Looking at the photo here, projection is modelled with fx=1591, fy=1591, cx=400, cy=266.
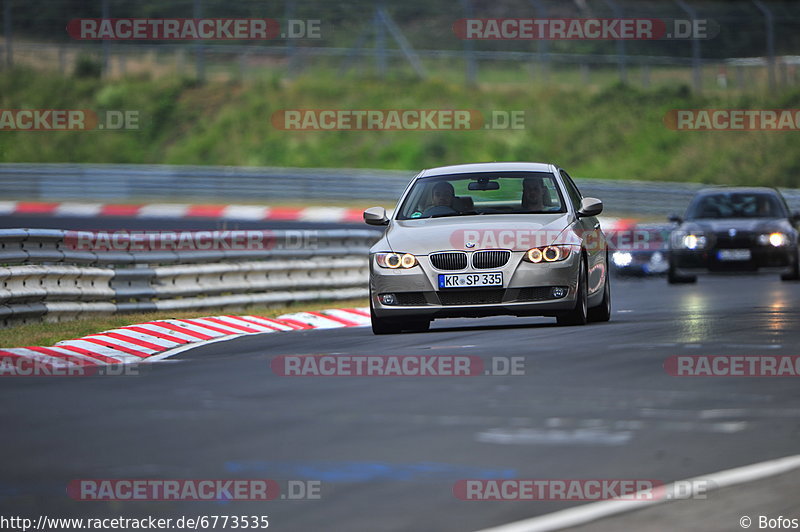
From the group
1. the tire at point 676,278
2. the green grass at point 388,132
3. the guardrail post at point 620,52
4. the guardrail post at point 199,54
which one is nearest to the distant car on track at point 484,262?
the tire at point 676,278

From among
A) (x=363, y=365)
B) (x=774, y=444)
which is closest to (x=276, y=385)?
(x=363, y=365)

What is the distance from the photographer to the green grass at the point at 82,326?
1393cm

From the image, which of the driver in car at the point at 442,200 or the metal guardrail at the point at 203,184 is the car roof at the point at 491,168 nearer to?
the driver in car at the point at 442,200

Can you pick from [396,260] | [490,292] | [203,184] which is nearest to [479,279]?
[490,292]

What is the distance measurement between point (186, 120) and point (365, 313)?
36.1 m

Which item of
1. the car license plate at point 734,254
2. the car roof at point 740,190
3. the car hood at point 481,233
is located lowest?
the car license plate at point 734,254

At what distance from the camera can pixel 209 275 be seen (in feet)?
60.4

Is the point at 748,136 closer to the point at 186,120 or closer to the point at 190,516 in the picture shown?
the point at 186,120

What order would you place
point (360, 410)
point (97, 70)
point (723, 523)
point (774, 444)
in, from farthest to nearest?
point (97, 70) < point (360, 410) < point (774, 444) < point (723, 523)

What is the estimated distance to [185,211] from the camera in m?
38.7

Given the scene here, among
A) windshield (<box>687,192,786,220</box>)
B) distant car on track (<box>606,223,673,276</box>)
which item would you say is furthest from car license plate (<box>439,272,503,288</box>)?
distant car on track (<box>606,223,673,276</box>)

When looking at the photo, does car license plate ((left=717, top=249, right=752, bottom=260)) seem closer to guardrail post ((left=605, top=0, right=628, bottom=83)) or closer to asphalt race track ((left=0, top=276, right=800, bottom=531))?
asphalt race track ((left=0, top=276, right=800, bottom=531))

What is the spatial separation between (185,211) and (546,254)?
1019 inches

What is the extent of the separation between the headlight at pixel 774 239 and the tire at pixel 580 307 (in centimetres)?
849
